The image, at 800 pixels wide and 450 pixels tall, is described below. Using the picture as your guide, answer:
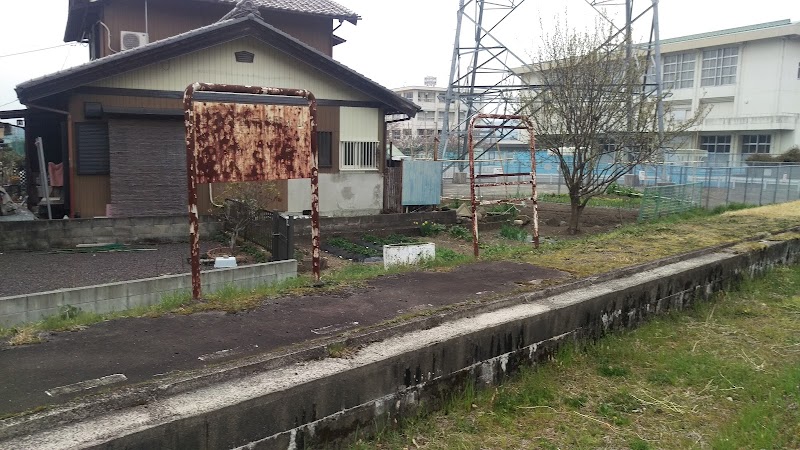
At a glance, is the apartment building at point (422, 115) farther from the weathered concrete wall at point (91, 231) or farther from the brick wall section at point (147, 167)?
the weathered concrete wall at point (91, 231)

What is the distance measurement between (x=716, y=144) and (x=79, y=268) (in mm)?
46480

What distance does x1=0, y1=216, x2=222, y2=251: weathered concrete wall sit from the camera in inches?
418

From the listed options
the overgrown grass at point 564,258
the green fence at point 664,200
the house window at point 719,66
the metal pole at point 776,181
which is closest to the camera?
the overgrown grass at point 564,258

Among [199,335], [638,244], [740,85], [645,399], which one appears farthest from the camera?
[740,85]

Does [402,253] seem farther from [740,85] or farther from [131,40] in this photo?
[740,85]

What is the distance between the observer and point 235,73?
45.9 ft

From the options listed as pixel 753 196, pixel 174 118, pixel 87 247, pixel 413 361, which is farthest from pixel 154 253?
pixel 753 196

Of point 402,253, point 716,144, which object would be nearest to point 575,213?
point 402,253

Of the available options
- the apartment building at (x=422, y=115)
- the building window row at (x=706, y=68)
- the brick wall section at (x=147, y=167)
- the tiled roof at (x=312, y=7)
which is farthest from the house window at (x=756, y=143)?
the brick wall section at (x=147, y=167)

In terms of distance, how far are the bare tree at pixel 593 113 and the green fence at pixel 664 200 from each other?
1580 mm

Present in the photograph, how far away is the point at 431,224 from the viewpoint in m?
15.3

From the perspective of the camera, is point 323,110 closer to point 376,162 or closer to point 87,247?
point 376,162

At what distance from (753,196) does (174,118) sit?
1866cm

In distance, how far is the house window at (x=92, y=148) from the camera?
1236cm
